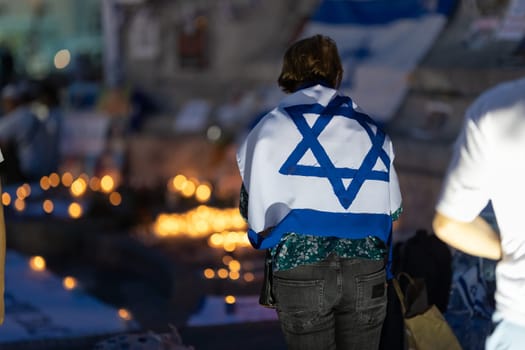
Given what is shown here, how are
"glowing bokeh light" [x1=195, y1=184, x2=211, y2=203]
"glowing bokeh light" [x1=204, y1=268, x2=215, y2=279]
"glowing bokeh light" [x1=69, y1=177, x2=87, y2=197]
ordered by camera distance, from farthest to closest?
"glowing bokeh light" [x1=69, y1=177, x2=87, y2=197], "glowing bokeh light" [x1=195, y1=184, x2=211, y2=203], "glowing bokeh light" [x1=204, y1=268, x2=215, y2=279]

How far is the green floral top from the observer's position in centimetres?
273

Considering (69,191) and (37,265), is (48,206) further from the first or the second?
(37,265)

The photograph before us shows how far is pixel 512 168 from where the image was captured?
6.88 ft

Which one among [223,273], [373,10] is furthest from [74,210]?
[373,10]

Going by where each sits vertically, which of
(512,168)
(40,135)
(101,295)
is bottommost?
(101,295)

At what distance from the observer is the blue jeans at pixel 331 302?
272cm

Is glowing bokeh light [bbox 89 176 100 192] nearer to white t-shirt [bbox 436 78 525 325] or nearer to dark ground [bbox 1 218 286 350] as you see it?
dark ground [bbox 1 218 286 350]

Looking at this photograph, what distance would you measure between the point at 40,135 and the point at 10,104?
0.78 metres

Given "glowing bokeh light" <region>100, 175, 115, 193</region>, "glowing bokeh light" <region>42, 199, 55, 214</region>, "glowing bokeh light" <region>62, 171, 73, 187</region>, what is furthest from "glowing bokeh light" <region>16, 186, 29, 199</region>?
"glowing bokeh light" <region>62, 171, 73, 187</region>

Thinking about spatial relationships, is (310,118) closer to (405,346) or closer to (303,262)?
(303,262)

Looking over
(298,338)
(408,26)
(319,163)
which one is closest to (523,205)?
(319,163)

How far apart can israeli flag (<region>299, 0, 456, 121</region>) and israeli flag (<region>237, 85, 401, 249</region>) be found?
6.61m

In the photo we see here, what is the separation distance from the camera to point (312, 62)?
2.91 m

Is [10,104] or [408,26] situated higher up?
[408,26]
